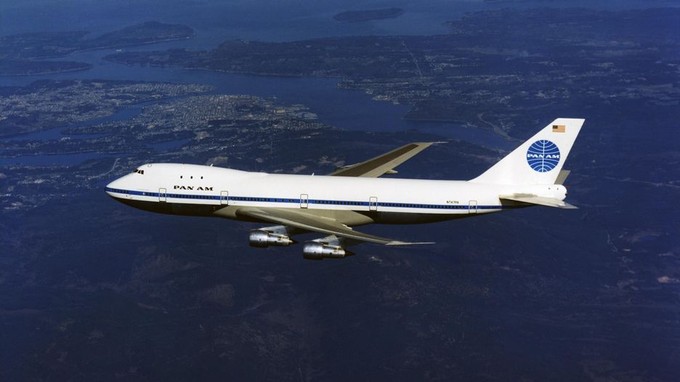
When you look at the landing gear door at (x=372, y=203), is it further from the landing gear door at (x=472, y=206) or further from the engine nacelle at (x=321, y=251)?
the landing gear door at (x=472, y=206)

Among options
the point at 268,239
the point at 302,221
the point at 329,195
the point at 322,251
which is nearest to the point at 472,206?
the point at 329,195

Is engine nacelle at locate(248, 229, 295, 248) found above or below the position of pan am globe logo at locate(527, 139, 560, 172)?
below

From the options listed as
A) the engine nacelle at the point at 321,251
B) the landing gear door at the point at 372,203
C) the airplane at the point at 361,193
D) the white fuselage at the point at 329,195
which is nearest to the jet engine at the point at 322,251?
the engine nacelle at the point at 321,251

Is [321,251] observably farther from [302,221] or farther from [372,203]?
[372,203]

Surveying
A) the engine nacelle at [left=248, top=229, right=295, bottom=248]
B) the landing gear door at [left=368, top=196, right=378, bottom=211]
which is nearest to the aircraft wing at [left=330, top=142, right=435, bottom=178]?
the landing gear door at [left=368, top=196, right=378, bottom=211]

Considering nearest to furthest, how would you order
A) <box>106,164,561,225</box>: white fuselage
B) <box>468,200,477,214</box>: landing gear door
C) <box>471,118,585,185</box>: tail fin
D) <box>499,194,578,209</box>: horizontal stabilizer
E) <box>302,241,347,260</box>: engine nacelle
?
1. <box>302,241,347,260</box>: engine nacelle
2. <box>499,194,578,209</box>: horizontal stabilizer
3. <box>106,164,561,225</box>: white fuselage
4. <box>468,200,477,214</box>: landing gear door
5. <box>471,118,585,185</box>: tail fin

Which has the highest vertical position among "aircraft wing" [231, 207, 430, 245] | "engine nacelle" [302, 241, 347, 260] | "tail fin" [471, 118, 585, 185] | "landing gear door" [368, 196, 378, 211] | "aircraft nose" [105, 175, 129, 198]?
"tail fin" [471, 118, 585, 185]

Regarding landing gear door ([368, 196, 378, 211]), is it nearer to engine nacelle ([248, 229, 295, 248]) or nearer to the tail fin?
engine nacelle ([248, 229, 295, 248])
